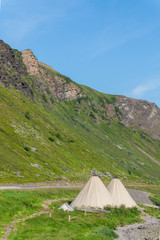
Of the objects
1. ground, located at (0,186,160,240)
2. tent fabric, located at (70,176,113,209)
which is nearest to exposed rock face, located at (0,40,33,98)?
tent fabric, located at (70,176,113,209)

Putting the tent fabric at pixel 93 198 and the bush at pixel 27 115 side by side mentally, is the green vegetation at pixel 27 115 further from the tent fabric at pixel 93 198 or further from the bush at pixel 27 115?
the tent fabric at pixel 93 198

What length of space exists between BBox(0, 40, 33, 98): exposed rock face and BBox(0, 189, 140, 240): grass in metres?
122

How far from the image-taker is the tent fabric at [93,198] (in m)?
48.9

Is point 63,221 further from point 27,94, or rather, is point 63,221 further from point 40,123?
point 27,94

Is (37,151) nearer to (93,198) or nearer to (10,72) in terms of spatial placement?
(93,198)

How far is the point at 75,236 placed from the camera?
28.6 metres

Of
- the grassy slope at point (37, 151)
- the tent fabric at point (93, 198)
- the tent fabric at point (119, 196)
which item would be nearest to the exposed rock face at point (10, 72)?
the grassy slope at point (37, 151)

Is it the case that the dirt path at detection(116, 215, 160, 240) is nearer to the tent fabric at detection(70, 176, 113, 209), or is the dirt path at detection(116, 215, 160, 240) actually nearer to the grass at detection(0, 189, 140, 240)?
the grass at detection(0, 189, 140, 240)

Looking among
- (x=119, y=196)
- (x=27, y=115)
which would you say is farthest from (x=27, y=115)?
(x=119, y=196)

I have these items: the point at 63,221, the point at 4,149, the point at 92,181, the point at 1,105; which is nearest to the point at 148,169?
the point at 1,105

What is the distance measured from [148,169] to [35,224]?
176691 millimetres

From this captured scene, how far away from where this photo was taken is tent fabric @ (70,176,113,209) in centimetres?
4894

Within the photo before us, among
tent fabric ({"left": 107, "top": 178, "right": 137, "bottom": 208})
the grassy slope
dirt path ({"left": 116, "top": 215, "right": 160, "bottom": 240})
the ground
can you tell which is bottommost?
dirt path ({"left": 116, "top": 215, "right": 160, "bottom": 240})

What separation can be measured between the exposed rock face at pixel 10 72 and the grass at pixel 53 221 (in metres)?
122
